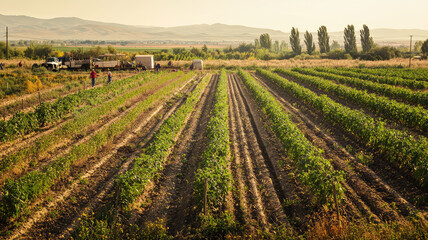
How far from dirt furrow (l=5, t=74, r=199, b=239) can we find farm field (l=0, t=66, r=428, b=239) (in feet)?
0.13

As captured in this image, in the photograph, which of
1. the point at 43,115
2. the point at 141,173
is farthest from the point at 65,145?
the point at 141,173

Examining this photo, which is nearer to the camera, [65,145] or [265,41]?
[65,145]

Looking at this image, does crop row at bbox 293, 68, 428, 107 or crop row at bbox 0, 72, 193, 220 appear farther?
crop row at bbox 293, 68, 428, 107

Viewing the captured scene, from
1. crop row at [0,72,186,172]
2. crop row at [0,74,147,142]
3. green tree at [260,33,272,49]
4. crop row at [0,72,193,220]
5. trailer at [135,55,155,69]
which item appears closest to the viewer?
crop row at [0,72,193,220]

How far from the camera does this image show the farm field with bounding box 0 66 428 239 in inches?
316

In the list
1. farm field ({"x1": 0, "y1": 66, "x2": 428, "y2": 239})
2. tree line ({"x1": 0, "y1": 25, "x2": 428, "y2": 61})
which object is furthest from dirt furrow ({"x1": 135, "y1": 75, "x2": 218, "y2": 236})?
tree line ({"x1": 0, "y1": 25, "x2": 428, "y2": 61})

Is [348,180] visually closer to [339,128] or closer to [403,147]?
[403,147]

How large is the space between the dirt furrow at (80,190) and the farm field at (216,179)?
4cm

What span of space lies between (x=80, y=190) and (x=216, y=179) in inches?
192

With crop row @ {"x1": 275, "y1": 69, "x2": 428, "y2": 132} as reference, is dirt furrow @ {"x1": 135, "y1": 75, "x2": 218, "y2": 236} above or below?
below

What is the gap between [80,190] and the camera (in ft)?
34.0

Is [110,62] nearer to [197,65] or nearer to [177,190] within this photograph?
[197,65]

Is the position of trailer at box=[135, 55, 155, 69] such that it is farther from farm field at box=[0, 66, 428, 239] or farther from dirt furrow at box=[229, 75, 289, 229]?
dirt furrow at box=[229, 75, 289, 229]

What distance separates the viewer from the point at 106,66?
4925 centimetres
